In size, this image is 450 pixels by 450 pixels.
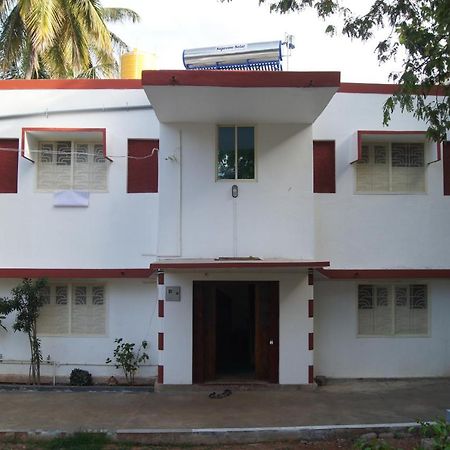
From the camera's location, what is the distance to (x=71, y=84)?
34.8 ft

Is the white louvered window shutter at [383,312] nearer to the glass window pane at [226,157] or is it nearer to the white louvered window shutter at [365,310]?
the white louvered window shutter at [365,310]

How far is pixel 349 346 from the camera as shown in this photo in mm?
10414

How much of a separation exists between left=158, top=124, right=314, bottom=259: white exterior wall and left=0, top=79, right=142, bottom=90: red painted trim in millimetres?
1608

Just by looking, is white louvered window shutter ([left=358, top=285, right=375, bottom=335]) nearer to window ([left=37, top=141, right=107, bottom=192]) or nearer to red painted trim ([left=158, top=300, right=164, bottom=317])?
red painted trim ([left=158, top=300, right=164, bottom=317])

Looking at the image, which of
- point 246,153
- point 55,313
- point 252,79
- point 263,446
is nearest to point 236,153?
point 246,153

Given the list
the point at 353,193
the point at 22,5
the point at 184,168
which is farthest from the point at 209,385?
the point at 22,5

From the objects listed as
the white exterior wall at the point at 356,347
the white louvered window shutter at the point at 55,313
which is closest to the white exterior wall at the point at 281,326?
the white exterior wall at the point at 356,347

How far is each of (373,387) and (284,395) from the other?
6.28ft

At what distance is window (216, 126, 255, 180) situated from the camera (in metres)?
9.67

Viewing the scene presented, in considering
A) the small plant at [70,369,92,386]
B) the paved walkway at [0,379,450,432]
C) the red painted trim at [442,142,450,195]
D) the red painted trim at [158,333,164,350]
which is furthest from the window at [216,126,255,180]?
the small plant at [70,369,92,386]

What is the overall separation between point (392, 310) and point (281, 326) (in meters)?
2.64

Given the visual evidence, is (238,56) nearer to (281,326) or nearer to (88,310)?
(281,326)

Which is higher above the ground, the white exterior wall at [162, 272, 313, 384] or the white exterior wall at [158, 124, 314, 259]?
the white exterior wall at [158, 124, 314, 259]

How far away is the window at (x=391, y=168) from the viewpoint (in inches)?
419
